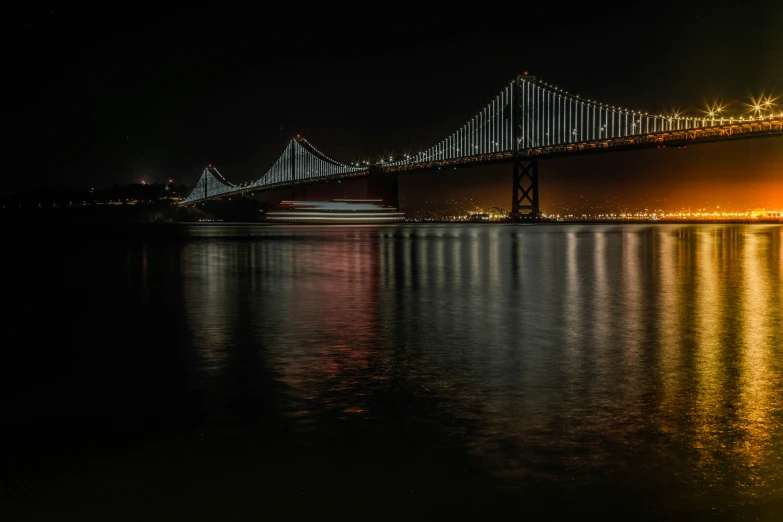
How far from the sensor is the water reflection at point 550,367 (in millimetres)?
3291

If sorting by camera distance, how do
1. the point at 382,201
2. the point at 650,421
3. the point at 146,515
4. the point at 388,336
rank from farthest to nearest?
the point at 382,201 → the point at 388,336 → the point at 650,421 → the point at 146,515

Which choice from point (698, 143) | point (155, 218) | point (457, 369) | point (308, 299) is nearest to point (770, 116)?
point (698, 143)

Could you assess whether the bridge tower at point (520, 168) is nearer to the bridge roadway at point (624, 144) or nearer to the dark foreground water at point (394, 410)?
the bridge roadway at point (624, 144)

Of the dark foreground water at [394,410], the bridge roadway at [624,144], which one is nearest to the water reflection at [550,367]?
the dark foreground water at [394,410]

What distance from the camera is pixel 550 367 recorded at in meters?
5.32

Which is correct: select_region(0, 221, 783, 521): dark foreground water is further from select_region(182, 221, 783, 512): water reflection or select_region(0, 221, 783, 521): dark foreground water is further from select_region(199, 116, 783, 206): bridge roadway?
select_region(199, 116, 783, 206): bridge roadway

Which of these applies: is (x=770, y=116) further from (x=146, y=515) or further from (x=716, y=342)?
(x=146, y=515)

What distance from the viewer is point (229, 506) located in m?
2.83

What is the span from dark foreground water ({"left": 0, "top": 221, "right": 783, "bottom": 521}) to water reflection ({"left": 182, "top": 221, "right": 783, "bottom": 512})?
0.02 m

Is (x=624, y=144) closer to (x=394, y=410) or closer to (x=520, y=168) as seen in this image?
(x=520, y=168)

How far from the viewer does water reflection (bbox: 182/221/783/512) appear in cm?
329

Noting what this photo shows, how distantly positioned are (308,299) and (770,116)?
4470cm

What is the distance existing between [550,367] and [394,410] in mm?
1568

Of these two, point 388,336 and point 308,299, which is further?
point 308,299
